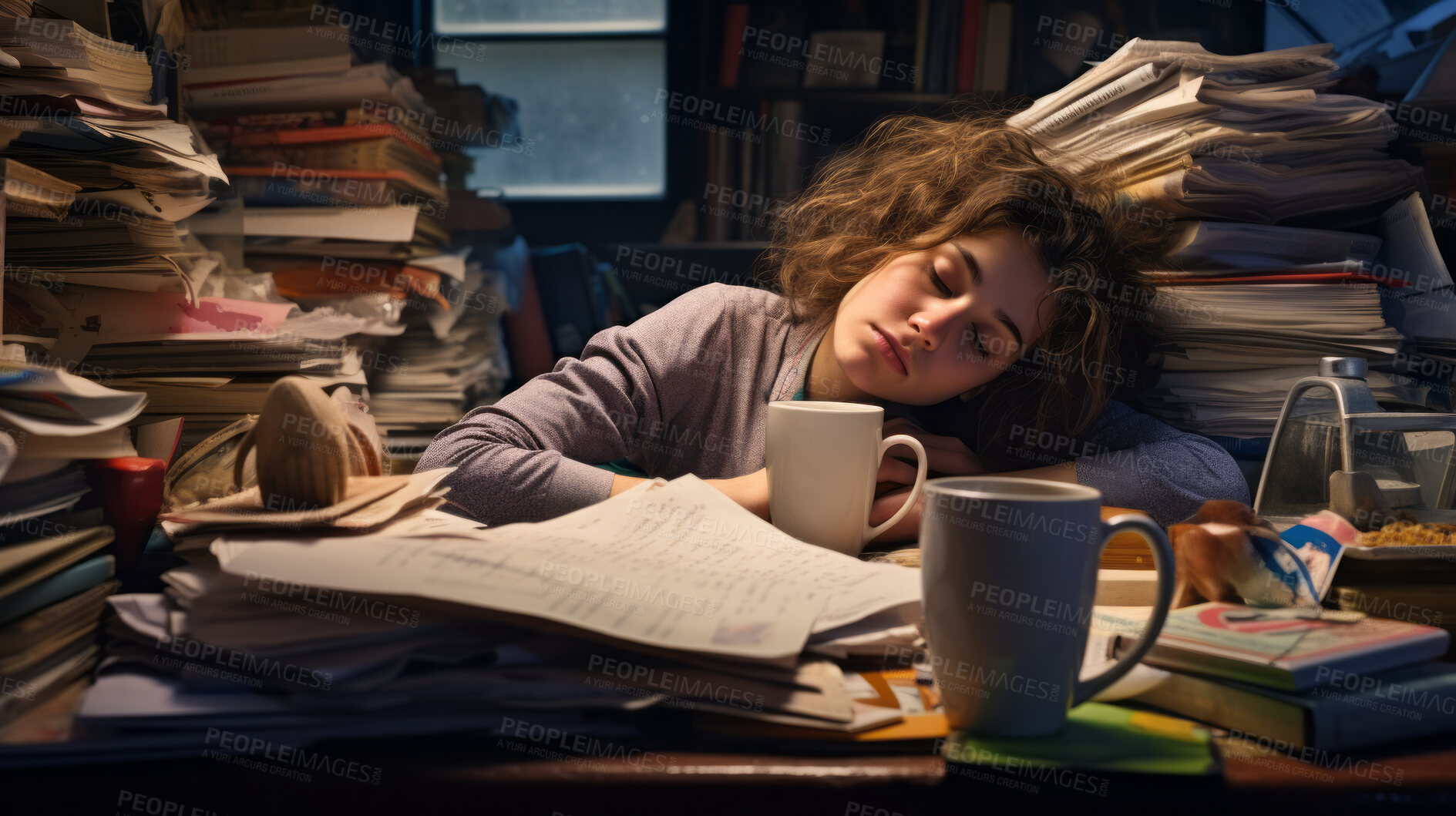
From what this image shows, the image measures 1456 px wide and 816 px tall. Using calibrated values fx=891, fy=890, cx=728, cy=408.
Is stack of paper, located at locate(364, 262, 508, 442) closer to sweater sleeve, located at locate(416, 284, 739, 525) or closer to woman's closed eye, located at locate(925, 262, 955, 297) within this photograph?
sweater sleeve, located at locate(416, 284, 739, 525)

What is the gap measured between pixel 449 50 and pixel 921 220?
256 cm

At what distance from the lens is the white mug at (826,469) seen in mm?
779

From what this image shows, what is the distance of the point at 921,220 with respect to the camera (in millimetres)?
1316

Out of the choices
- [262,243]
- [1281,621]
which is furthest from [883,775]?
[262,243]

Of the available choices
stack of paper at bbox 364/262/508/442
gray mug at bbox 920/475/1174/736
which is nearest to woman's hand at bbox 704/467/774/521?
gray mug at bbox 920/475/1174/736

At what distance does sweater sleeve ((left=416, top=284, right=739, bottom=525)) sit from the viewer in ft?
3.24

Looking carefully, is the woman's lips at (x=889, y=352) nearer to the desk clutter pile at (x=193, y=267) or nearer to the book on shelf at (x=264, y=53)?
the desk clutter pile at (x=193, y=267)

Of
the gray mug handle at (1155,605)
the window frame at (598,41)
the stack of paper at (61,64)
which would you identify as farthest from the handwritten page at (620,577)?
the window frame at (598,41)

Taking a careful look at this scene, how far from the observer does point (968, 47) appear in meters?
2.57

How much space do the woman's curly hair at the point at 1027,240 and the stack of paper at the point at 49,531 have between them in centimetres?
94

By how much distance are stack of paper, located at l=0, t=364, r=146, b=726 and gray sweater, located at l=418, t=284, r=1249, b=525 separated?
452 millimetres

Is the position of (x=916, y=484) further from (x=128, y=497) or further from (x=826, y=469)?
(x=128, y=497)

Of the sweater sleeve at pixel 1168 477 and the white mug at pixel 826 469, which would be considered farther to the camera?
the sweater sleeve at pixel 1168 477

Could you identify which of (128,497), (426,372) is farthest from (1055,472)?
(426,372)
